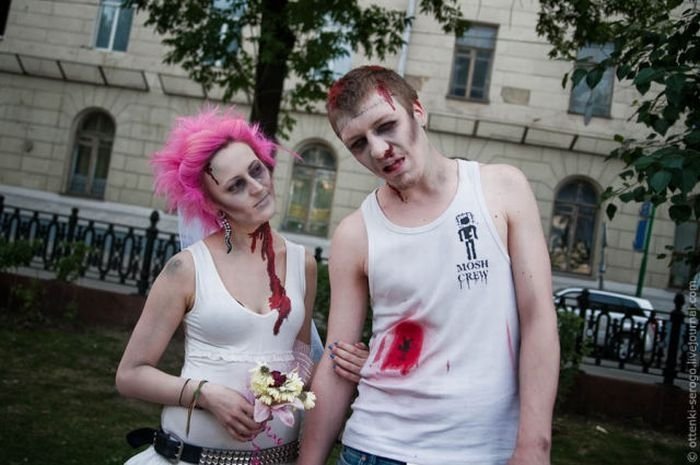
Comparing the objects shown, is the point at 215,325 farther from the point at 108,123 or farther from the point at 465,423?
the point at 108,123

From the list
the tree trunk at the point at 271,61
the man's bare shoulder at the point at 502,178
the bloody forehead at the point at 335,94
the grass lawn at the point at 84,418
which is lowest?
the grass lawn at the point at 84,418

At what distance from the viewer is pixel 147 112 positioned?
60.2 ft

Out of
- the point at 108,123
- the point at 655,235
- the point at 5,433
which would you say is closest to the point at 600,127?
the point at 655,235

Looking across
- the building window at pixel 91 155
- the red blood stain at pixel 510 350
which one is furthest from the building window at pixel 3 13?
the red blood stain at pixel 510 350

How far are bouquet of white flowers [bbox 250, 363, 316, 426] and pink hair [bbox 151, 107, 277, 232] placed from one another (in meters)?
0.64

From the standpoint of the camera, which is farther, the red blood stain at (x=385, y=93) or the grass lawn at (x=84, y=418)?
the grass lawn at (x=84, y=418)

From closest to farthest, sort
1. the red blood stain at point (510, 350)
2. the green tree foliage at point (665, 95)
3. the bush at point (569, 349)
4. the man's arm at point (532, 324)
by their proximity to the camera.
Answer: the man's arm at point (532, 324), the red blood stain at point (510, 350), the green tree foliage at point (665, 95), the bush at point (569, 349)

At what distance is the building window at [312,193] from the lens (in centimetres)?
1788

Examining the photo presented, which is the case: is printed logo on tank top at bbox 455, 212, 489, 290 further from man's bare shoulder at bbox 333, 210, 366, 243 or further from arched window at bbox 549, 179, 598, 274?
arched window at bbox 549, 179, 598, 274

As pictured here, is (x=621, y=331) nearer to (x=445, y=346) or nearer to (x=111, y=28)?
(x=445, y=346)

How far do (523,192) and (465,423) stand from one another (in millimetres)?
677

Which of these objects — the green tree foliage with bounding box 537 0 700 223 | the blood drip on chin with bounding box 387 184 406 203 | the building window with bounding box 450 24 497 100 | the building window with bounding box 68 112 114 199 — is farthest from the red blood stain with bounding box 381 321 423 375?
the building window with bounding box 68 112 114 199

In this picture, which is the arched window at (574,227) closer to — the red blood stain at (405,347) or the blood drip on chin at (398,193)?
the blood drip on chin at (398,193)

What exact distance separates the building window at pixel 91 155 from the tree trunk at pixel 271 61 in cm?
1282
